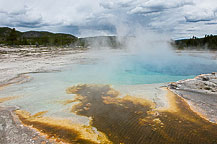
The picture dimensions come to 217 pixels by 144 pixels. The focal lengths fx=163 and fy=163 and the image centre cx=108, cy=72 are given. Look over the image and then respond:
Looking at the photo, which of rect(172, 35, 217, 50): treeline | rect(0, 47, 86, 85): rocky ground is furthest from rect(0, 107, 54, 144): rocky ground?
rect(172, 35, 217, 50): treeline

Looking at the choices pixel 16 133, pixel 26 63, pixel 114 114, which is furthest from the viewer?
pixel 26 63

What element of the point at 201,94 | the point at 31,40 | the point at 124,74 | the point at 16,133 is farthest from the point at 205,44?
the point at 31,40

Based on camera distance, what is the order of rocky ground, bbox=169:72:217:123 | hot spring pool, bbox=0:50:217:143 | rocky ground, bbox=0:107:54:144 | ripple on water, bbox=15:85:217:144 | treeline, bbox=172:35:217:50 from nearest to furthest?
rocky ground, bbox=0:107:54:144, ripple on water, bbox=15:85:217:144, hot spring pool, bbox=0:50:217:143, rocky ground, bbox=169:72:217:123, treeline, bbox=172:35:217:50

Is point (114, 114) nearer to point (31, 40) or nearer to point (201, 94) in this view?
point (201, 94)

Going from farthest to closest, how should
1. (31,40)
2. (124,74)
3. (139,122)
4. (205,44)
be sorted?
(31,40)
(205,44)
(124,74)
(139,122)

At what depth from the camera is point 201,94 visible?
7254 millimetres

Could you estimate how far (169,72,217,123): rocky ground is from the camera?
5703 millimetres

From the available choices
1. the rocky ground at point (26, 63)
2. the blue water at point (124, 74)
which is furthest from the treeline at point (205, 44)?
the rocky ground at point (26, 63)

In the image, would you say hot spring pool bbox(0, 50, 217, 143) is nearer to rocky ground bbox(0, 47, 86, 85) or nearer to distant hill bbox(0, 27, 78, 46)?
rocky ground bbox(0, 47, 86, 85)

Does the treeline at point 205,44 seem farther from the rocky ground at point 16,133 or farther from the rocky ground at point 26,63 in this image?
the rocky ground at point 16,133

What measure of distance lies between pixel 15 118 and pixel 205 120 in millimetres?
5915

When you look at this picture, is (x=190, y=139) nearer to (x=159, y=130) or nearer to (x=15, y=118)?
(x=159, y=130)

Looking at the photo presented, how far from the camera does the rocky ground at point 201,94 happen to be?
5.70 meters

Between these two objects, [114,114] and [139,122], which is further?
[114,114]
